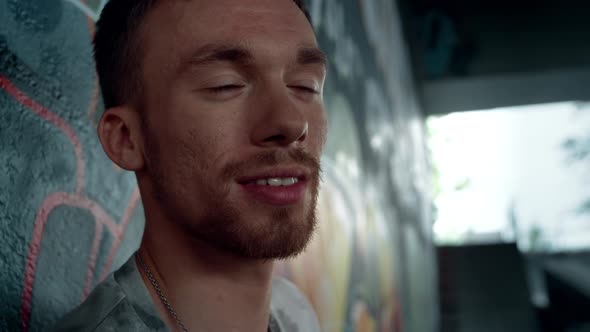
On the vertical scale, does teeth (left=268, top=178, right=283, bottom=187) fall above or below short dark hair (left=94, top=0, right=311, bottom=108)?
below

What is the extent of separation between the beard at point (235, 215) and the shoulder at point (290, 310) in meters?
0.39

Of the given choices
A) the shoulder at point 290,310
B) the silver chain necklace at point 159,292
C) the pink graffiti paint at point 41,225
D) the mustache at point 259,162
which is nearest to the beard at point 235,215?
the mustache at point 259,162

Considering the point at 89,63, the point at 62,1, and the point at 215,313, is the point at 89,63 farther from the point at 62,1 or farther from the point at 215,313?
the point at 215,313

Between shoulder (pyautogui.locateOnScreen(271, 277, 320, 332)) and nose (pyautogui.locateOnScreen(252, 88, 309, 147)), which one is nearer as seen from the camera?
nose (pyautogui.locateOnScreen(252, 88, 309, 147))

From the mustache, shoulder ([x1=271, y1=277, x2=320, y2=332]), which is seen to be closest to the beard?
the mustache

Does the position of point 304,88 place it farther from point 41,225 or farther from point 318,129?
point 41,225

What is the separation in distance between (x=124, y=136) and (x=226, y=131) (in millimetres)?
187

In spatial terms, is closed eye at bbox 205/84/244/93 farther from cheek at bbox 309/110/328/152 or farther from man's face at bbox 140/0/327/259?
cheek at bbox 309/110/328/152

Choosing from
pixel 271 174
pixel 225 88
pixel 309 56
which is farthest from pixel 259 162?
pixel 309 56

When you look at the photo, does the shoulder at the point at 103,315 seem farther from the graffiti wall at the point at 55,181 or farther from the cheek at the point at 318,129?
the cheek at the point at 318,129

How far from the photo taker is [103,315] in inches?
30.7

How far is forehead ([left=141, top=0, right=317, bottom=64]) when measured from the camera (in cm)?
90

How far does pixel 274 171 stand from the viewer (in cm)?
86

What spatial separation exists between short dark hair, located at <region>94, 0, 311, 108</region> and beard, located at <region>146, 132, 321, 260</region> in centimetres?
13
